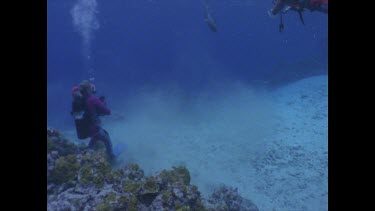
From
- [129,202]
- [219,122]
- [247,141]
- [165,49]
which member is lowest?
[129,202]

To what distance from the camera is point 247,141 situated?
9.34 meters

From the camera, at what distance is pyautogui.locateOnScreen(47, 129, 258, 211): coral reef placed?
4.43 metres

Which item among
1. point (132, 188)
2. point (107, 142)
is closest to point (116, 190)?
point (132, 188)

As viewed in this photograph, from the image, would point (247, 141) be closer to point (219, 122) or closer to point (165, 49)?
point (219, 122)

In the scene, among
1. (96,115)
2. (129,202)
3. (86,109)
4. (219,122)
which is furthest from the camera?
(219,122)

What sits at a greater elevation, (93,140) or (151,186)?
(93,140)

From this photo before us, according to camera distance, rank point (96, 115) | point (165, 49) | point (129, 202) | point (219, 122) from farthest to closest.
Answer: point (165, 49)
point (219, 122)
point (96, 115)
point (129, 202)

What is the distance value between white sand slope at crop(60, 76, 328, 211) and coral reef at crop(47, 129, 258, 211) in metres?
1.36

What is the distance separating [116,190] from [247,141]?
17.9ft

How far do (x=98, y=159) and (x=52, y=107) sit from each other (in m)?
15.7

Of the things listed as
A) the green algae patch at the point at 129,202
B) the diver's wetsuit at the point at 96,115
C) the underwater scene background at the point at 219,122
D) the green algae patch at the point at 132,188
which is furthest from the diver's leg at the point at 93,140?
the green algae patch at the point at 129,202

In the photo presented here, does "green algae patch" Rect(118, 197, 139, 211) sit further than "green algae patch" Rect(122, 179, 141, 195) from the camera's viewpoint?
No

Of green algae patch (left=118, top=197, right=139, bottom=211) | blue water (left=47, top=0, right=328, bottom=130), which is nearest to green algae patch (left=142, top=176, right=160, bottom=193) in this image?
green algae patch (left=118, top=197, right=139, bottom=211)

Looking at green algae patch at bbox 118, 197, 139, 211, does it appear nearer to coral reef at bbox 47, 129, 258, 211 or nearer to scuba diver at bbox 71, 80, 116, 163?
coral reef at bbox 47, 129, 258, 211
